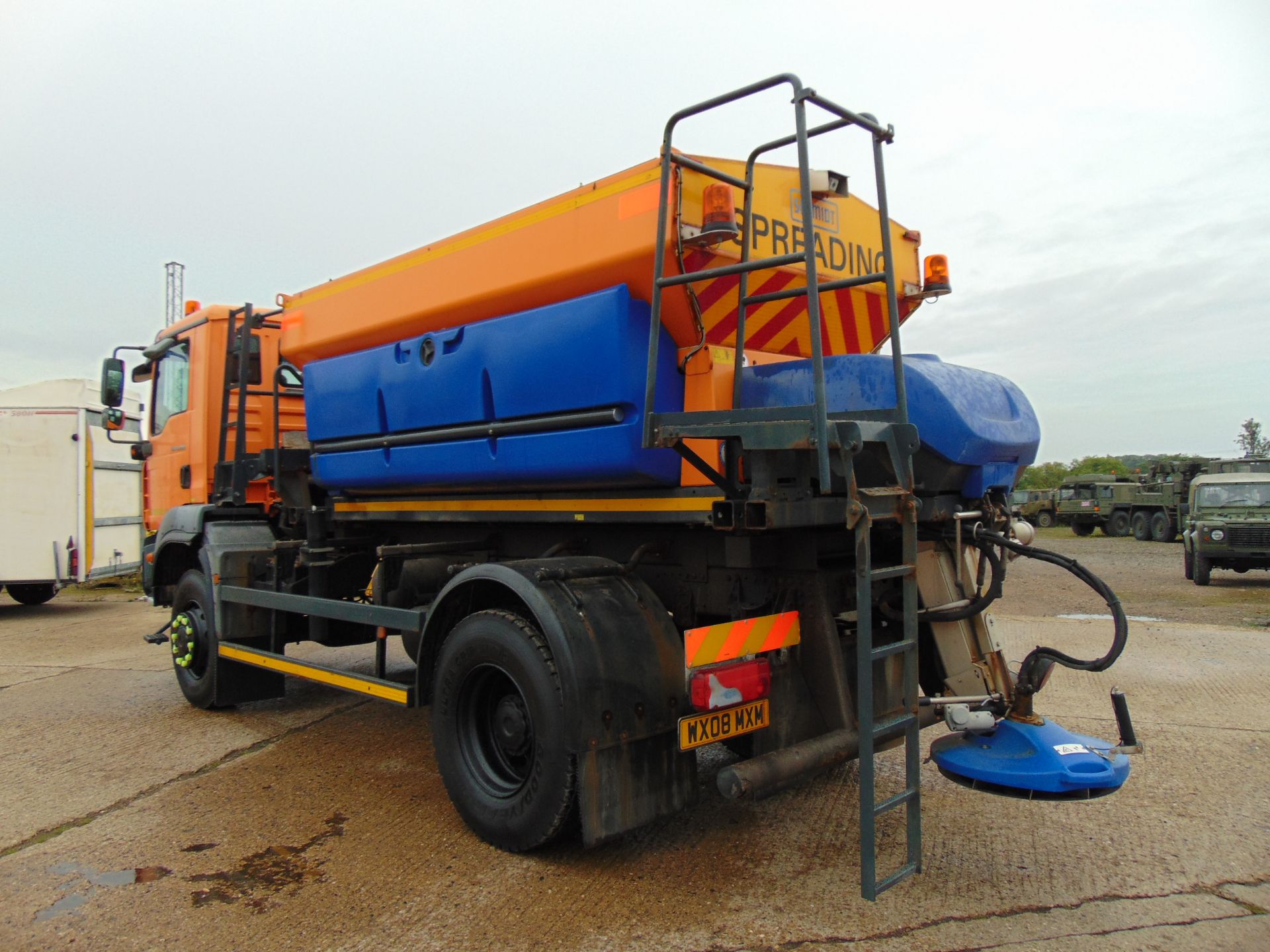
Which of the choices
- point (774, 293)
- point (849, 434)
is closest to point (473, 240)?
point (774, 293)

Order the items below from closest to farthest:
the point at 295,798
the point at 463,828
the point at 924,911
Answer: the point at 924,911 → the point at 463,828 → the point at 295,798

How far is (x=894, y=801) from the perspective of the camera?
329 centimetres

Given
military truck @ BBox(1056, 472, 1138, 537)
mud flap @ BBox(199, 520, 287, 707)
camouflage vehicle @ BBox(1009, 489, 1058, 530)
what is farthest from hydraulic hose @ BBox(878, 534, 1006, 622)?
camouflage vehicle @ BBox(1009, 489, 1058, 530)

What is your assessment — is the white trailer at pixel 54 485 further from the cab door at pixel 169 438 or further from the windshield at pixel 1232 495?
the windshield at pixel 1232 495

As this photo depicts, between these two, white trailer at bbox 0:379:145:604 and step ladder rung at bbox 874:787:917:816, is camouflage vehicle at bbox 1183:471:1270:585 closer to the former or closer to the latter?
step ladder rung at bbox 874:787:917:816

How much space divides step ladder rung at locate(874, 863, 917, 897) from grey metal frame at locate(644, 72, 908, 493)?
54.1 inches

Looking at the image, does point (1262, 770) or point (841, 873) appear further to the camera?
point (1262, 770)

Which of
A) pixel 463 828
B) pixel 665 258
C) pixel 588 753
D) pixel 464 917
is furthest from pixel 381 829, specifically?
pixel 665 258

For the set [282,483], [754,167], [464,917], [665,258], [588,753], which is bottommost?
[464,917]

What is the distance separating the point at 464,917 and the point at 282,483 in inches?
157

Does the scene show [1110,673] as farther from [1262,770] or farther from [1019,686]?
[1019,686]

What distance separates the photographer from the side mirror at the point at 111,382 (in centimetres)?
699

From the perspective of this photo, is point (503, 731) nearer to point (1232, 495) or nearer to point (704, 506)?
point (704, 506)

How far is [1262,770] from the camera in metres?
4.89
